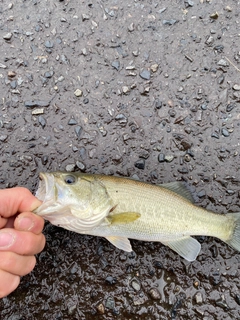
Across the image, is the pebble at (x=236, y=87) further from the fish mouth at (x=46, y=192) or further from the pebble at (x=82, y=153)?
the fish mouth at (x=46, y=192)

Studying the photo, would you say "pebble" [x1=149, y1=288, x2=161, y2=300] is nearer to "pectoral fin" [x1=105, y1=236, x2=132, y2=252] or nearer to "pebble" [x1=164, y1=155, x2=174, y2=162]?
"pectoral fin" [x1=105, y1=236, x2=132, y2=252]

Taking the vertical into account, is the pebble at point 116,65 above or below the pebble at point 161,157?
above

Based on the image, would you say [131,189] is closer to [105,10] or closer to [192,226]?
[192,226]

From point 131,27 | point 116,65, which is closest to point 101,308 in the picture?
point 116,65

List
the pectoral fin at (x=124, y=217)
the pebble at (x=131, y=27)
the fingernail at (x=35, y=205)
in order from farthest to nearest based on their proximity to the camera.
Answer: the pebble at (x=131, y=27), the pectoral fin at (x=124, y=217), the fingernail at (x=35, y=205)

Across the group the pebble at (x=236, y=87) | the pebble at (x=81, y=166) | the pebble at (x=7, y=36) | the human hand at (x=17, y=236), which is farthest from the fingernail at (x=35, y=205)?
the pebble at (x=236, y=87)

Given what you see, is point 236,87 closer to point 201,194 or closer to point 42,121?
point 201,194
